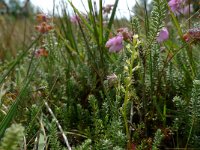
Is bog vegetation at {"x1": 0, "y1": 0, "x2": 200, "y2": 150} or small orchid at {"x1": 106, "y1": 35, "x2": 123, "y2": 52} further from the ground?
small orchid at {"x1": 106, "y1": 35, "x2": 123, "y2": 52}

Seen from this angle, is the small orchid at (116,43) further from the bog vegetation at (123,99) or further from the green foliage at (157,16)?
the green foliage at (157,16)

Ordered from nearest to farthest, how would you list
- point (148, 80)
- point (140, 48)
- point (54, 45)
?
1. point (140, 48)
2. point (148, 80)
3. point (54, 45)

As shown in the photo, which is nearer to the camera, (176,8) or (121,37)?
(121,37)

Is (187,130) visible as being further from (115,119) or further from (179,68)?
(179,68)

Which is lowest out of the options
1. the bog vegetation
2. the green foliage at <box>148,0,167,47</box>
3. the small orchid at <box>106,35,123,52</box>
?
the bog vegetation

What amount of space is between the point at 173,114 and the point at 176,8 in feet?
1.83

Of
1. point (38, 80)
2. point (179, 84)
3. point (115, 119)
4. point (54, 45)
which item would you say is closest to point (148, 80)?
point (179, 84)

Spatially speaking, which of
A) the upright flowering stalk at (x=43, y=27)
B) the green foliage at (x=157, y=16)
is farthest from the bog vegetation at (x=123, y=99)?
the upright flowering stalk at (x=43, y=27)

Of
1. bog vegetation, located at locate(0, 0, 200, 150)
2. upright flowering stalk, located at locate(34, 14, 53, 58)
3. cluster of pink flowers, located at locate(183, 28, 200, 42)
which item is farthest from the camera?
upright flowering stalk, located at locate(34, 14, 53, 58)

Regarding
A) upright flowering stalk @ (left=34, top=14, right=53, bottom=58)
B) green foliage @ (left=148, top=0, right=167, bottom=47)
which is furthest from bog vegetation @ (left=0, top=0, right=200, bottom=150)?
upright flowering stalk @ (left=34, top=14, right=53, bottom=58)

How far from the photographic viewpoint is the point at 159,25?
125 centimetres

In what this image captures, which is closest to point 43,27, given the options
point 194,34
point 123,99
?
point 123,99

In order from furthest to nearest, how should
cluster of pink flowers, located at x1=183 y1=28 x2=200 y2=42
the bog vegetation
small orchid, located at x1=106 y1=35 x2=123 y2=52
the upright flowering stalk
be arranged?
the upright flowering stalk < small orchid, located at x1=106 y1=35 x2=123 y2=52 < cluster of pink flowers, located at x1=183 y1=28 x2=200 y2=42 < the bog vegetation

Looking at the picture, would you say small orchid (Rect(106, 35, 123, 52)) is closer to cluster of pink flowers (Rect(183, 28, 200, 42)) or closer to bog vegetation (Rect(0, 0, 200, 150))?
bog vegetation (Rect(0, 0, 200, 150))
